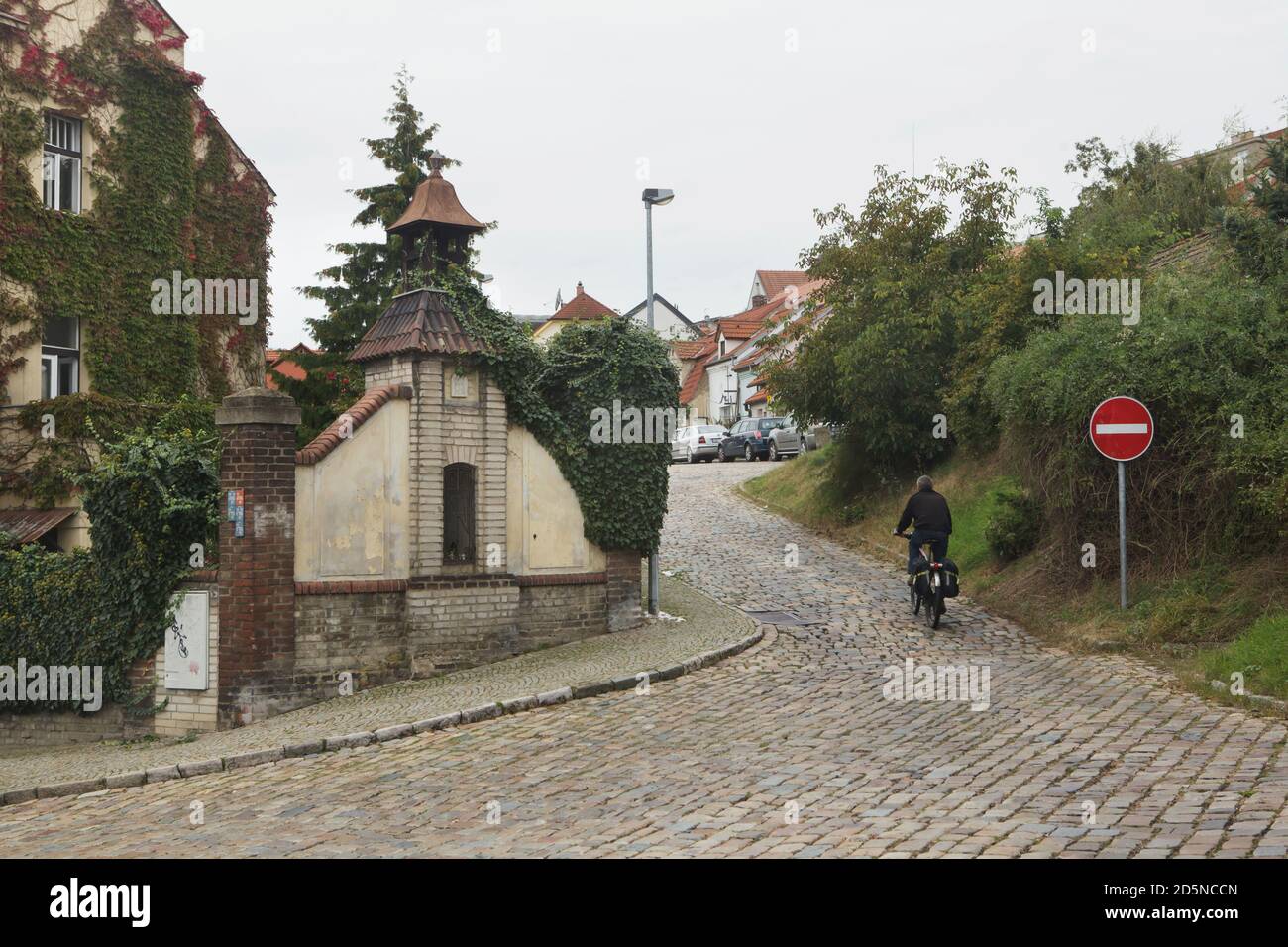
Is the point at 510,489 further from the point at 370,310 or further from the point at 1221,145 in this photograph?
the point at 1221,145

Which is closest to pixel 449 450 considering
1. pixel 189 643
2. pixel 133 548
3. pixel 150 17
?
pixel 189 643

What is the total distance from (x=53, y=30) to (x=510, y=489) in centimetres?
1374

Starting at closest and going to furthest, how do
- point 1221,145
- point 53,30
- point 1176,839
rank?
point 1176,839
point 53,30
point 1221,145

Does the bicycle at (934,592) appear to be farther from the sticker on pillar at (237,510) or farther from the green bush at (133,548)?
the green bush at (133,548)

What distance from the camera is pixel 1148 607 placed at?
49.8 feet

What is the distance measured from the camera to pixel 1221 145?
109ft

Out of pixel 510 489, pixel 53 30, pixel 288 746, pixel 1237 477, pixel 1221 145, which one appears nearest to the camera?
pixel 288 746

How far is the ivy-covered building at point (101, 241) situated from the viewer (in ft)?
69.9

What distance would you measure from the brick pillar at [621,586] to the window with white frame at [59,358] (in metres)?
11.7

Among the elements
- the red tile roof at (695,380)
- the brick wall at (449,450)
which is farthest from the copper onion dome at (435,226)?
the red tile roof at (695,380)

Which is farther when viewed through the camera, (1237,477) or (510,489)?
(510,489)

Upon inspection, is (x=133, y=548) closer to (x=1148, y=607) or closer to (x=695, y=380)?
(x=1148, y=607)
